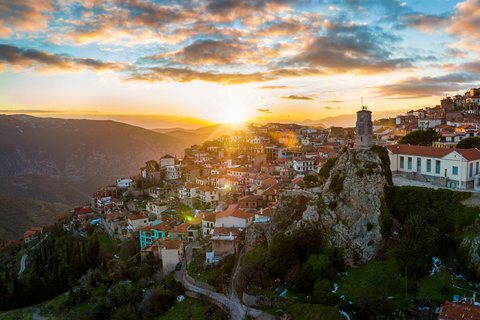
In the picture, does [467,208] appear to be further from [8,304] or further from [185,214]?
[8,304]

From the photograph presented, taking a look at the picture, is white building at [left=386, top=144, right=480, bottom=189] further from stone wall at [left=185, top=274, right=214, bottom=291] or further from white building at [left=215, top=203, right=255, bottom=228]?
stone wall at [left=185, top=274, right=214, bottom=291]

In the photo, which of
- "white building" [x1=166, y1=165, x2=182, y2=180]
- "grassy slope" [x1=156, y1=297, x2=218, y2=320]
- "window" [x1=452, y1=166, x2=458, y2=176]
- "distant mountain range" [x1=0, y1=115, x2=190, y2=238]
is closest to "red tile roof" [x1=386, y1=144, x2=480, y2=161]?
"window" [x1=452, y1=166, x2=458, y2=176]

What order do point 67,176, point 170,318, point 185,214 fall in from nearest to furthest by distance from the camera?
point 170,318
point 185,214
point 67,176

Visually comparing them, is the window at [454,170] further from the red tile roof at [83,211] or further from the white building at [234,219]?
the red tile roof at [83,211]

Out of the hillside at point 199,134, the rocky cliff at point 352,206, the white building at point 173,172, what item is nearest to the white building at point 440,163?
the rocky cliff at point 352,206

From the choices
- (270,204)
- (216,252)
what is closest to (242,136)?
(270,204)

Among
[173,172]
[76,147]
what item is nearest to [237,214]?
[173,172]
